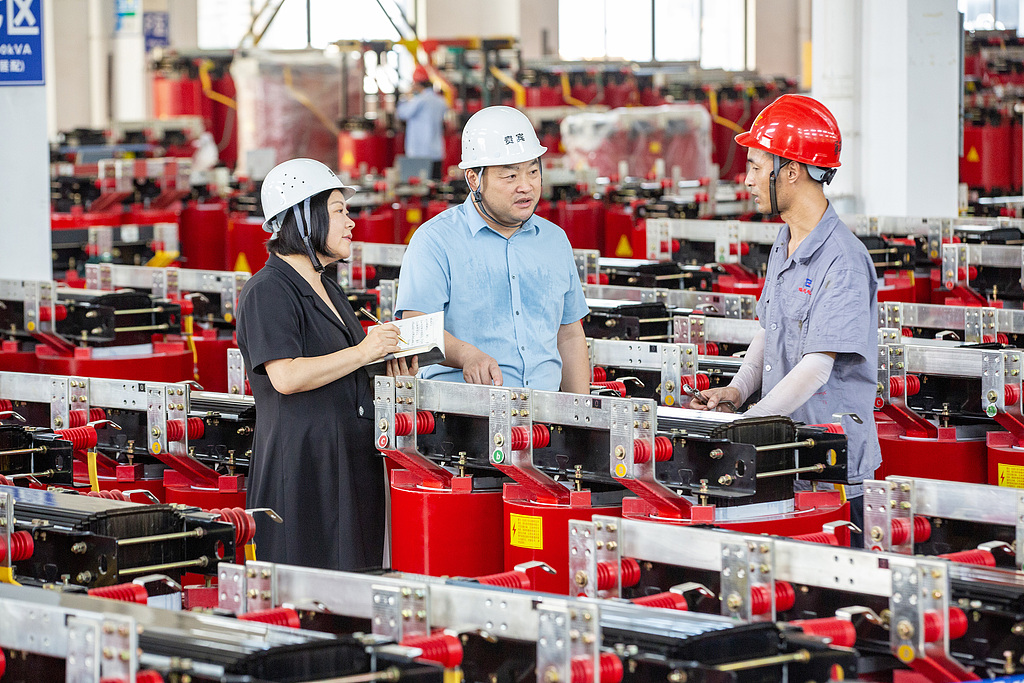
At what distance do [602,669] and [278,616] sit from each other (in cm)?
69

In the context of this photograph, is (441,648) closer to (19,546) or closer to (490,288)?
(19,546)

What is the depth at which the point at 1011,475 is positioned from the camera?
5.64 meters

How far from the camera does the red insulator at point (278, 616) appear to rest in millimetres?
3230

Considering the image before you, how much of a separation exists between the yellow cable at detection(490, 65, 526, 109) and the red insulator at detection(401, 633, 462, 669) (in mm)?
17054

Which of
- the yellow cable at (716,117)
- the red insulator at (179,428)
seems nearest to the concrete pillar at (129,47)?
the yellow cable at (716,117)

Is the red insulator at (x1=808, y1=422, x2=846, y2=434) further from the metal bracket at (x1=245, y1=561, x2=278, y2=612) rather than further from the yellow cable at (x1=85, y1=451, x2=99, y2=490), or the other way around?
the yellow cable at (x1=85, y1=451, x2=99, y2=490)

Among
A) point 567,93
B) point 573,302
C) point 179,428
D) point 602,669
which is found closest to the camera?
point 602,669

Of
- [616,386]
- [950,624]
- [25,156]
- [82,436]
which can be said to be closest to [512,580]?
[950,624]

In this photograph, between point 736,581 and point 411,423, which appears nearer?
point 736,581

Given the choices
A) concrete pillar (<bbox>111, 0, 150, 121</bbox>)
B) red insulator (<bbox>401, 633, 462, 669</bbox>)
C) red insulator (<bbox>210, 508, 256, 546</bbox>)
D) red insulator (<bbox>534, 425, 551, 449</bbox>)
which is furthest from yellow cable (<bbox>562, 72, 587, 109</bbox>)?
red insulator (<bbox>401, 633, 462, 669</bbox>)

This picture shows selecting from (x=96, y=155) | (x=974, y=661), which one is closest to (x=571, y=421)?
(x=974, y=661)

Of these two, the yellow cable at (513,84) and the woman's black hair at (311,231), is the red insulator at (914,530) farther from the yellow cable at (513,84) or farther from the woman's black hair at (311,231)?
the yellow cable at (513,84)

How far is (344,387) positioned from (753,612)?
5.67 feet

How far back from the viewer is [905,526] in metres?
3.85
